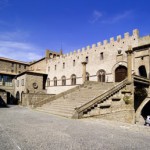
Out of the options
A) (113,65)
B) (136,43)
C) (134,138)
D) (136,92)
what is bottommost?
(134,138)

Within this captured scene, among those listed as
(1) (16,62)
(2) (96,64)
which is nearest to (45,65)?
(1) (16,62)

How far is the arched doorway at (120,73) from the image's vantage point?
23.4 m

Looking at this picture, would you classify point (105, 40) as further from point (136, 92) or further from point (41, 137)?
point (41, 137)

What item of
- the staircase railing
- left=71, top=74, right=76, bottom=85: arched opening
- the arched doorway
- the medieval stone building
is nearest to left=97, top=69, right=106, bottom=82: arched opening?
the medieval stone building

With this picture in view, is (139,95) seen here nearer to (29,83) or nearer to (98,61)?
(98,61)

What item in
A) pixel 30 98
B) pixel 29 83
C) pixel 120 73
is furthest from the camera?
pixel 29 83

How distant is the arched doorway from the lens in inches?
920

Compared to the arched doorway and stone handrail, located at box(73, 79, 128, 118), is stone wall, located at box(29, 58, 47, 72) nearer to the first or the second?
the arched doorway

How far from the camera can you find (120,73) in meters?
23.9

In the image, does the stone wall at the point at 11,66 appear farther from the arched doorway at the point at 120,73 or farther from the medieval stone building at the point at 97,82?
the arched doorway at the point at 120,73

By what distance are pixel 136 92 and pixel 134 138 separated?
12.0m

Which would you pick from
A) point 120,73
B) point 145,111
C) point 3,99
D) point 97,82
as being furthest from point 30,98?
point 145,111

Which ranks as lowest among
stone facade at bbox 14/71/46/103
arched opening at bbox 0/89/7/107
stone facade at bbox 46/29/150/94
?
arched opening at bbox 0/89/7/107

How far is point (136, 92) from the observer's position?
18.3 metres
